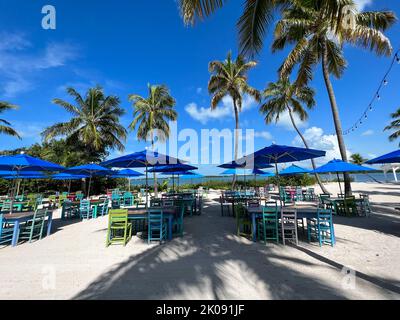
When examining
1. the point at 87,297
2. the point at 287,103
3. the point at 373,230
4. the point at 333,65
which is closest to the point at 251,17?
the point at 87,297

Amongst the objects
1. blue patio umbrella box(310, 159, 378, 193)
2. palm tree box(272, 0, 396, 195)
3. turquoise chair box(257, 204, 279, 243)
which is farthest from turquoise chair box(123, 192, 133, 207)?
palm tree box(272, 0, 396, 195)

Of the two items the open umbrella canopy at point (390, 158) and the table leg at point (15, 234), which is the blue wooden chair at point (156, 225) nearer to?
the table leg at point (15, 234)

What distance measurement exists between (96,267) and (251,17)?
282 inches

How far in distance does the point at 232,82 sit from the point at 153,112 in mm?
7858

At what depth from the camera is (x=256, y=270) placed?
155 inches

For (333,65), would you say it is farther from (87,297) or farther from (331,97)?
(87,297)

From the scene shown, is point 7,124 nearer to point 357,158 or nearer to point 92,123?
point 92,123

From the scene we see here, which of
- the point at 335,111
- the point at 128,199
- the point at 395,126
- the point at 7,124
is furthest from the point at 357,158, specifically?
the point at 7,124

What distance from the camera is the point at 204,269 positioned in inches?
159

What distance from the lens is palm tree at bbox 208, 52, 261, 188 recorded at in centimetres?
1770

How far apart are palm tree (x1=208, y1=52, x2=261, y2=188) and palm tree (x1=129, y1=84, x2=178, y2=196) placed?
4.83 meters

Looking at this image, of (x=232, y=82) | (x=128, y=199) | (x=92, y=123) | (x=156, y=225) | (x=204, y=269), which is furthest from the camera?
(x=92, y=123)

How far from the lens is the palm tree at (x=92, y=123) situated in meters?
20.1

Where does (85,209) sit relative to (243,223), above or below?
above
